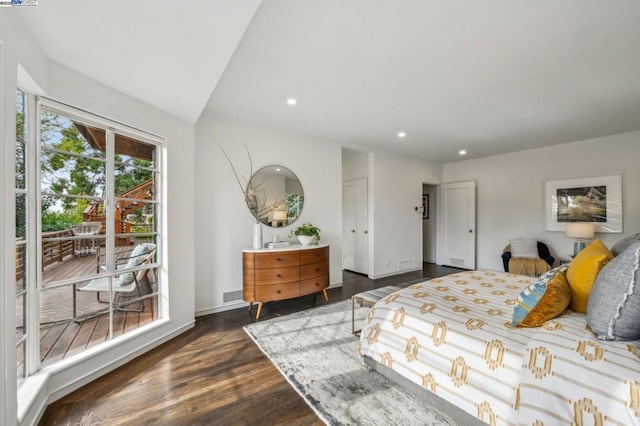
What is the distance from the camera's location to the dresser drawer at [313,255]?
328 cm

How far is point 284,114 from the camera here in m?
3.13

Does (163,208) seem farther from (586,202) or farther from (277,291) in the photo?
(586,202)

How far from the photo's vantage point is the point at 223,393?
1727 millimetres

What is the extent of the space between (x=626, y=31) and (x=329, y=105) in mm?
2279

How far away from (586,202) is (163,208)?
20.5 feet

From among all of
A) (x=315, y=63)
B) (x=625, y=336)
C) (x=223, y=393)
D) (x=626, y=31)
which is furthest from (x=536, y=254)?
(x=223, y=393)

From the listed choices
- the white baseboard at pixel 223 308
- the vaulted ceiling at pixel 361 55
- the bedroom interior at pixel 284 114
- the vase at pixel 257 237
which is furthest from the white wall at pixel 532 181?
the white baseboard at pixel 223 308

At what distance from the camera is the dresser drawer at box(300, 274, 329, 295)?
3266 millimetres

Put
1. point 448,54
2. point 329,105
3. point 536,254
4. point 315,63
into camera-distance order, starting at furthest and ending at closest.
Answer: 1. point 536,254
2. point 329,105
3. point 315,63
4. point 448,54

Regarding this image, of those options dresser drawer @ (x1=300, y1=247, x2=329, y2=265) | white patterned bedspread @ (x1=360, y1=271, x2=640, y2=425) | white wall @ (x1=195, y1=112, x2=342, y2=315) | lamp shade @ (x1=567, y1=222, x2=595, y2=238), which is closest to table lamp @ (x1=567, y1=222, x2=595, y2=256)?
lamp shade @ (x1=567, y1=222, x2=595, y2=238)

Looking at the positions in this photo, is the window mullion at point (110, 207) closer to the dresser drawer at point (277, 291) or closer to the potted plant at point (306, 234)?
the dresser drawer at point (277, 291)

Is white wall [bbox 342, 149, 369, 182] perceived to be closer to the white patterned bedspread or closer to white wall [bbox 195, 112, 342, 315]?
white wall [bbox 195, 112, 342, 315]

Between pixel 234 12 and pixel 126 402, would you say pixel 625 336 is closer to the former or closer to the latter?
pixel 234 12

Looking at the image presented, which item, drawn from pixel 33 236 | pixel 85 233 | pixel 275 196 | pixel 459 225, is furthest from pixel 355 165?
pixel 33 236
